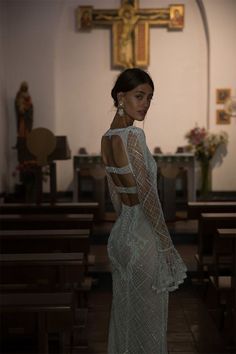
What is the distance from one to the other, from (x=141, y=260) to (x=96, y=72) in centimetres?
775

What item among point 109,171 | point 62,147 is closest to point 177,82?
point 62,147

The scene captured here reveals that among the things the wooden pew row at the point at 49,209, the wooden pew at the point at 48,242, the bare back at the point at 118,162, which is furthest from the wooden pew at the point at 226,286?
the wooden pew row at the point at 49,209

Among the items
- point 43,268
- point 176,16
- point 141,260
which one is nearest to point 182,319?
point 43,268

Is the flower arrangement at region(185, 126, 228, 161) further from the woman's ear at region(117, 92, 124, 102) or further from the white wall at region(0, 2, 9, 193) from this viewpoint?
the woman's ear at region(117, 92, 124, 102)

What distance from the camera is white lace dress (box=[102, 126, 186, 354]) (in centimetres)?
243

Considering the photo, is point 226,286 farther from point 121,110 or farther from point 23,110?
point 23,110

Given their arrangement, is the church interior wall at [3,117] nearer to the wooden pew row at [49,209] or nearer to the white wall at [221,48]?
the white wall at [221,48]

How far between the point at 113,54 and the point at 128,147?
7.60 m

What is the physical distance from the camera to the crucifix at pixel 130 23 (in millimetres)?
9562

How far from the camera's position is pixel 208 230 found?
5.00 meters

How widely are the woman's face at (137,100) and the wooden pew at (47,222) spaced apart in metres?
2.44

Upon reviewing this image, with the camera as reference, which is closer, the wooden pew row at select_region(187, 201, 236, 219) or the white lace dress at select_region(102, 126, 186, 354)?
the white lace dress at select_region(102, 126, 186, 354)

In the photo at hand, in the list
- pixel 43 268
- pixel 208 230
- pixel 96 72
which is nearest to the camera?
pixel 43 268

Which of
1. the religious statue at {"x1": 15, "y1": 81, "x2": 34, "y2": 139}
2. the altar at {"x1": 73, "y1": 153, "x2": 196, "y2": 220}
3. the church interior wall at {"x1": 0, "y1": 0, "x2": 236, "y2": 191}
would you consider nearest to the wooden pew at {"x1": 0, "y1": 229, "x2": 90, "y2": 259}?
the altar at {"x1": 73, "y1": 153, "x2": 196, "y2": 220}
